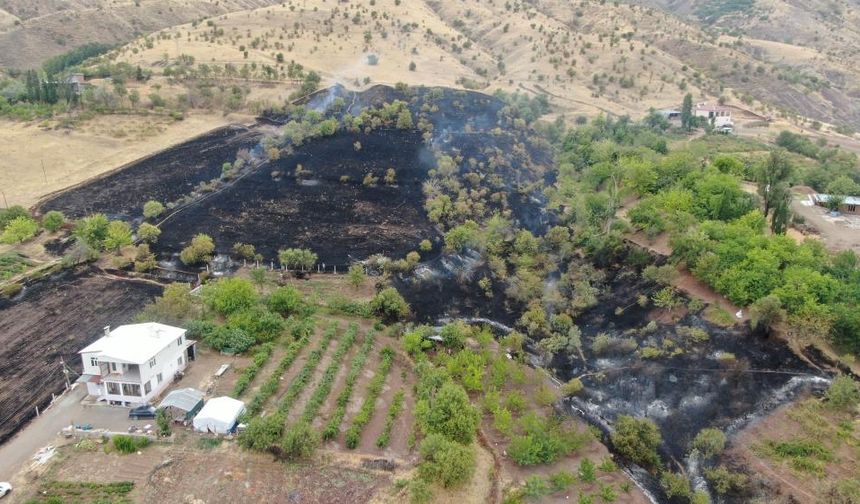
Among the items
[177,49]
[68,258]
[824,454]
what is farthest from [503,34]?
[824,454]

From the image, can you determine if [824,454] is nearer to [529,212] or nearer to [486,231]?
[486,231]

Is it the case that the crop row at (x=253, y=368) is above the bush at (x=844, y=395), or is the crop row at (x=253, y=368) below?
below

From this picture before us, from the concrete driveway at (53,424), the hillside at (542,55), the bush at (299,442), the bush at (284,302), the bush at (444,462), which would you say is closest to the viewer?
the bush at (444,462)

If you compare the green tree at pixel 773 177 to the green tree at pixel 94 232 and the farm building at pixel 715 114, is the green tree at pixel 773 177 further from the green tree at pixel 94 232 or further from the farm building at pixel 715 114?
the green tree at pixel 94 232

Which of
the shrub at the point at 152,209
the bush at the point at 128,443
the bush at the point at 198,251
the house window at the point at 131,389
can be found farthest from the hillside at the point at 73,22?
the bush at the point at 128,443

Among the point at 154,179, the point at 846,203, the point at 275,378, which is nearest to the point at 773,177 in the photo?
the point at 846,203

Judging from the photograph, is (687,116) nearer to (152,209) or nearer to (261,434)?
(152,209)

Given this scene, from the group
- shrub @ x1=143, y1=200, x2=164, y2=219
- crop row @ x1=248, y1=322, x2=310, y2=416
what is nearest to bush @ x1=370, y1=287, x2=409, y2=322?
crop row @ x1=248, y1=322, x2=310, y2=416
